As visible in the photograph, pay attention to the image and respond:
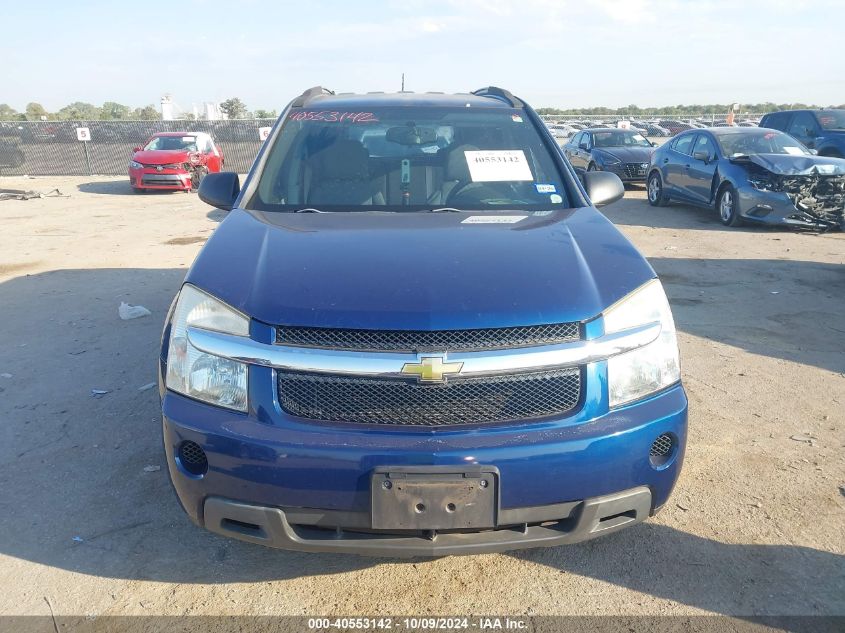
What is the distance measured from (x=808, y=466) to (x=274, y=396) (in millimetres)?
2826

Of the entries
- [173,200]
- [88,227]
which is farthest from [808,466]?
[173,200]

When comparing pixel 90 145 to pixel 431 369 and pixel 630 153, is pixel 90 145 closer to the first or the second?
pixel 630 153

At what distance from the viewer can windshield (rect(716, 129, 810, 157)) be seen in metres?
11.1

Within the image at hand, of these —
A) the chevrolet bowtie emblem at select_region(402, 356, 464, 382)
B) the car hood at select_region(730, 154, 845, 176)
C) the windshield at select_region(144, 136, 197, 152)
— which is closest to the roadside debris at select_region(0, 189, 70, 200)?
the windshield at select_region(144, 136, 197, 152)

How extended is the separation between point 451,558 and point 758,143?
11.0m

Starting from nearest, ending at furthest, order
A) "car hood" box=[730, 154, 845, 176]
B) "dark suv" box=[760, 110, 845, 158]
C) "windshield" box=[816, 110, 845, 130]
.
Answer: "car hood" box=[730, 154, 845, 176]
"dark suv" box=[760, 110, 845, 158]
"windshield" box=[816, 110, 845, 130]

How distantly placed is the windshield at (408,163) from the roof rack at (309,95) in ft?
0.60

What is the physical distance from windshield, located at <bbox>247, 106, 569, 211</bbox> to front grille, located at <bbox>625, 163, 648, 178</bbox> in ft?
41.9

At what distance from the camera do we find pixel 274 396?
2.17 metres

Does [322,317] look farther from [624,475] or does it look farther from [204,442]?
[624,475]

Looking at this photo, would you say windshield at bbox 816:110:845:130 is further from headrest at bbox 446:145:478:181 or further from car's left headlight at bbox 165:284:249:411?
car's left headlight at bbox 165:284:249:411

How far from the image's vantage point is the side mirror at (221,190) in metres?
3.65

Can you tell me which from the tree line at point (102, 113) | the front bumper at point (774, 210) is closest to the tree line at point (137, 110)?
the tree line at point (102, 113)

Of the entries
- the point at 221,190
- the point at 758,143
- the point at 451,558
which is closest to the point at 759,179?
the point at 758,143
